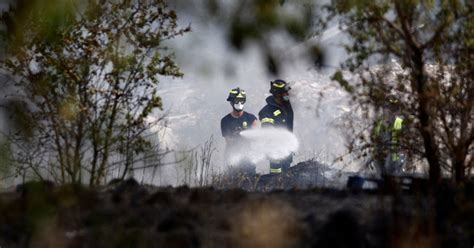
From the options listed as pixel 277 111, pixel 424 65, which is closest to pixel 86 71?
pixel 424 65

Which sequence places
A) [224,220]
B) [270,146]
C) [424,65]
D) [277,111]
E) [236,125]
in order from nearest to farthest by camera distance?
[224,220], [424,65], [277,111], [270,146], [236,125]

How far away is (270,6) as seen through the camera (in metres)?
4.94

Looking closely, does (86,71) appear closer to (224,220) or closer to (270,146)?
(224,220)

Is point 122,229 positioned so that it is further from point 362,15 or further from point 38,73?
point 38,73

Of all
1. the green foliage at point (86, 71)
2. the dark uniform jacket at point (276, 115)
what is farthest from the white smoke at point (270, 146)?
the green foliage at point (86, 71)

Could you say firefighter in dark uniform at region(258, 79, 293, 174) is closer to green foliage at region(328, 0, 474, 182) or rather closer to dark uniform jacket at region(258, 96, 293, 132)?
dark uniform jacket at region(258, 96, 293, 132)

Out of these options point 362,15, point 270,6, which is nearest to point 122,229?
point 270,6

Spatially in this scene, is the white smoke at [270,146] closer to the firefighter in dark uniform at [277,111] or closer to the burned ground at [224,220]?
the firefighter in dark uniform at [277,111]

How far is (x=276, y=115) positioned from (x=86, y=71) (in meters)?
6.19

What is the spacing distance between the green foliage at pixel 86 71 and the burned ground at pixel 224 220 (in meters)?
1.37

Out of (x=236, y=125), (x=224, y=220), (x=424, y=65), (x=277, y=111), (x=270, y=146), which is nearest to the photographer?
(x=224, y=220)

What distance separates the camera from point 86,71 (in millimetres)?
6141

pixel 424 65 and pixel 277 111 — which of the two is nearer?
pixel 424 65

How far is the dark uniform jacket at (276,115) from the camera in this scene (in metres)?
12.0
